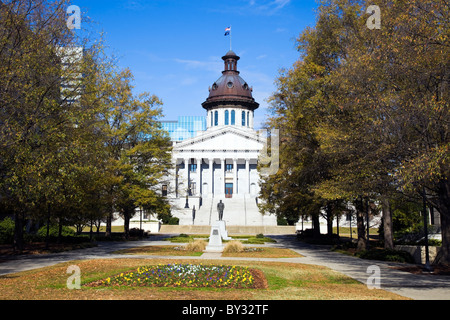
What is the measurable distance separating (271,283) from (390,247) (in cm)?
1528

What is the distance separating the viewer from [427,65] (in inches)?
653

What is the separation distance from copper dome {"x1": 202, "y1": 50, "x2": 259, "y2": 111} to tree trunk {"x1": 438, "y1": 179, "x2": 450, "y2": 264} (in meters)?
79.9

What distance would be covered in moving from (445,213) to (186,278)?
12.1 metres

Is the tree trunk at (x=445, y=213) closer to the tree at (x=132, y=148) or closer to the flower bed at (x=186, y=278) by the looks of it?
the flower bed at (x=186, y=278)

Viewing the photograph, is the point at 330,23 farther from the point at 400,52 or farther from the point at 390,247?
the point at 390,247

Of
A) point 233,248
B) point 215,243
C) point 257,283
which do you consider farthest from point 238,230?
point 257,283

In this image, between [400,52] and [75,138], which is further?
[75,138]

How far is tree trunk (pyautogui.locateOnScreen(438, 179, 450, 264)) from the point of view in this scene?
19062 millimetres

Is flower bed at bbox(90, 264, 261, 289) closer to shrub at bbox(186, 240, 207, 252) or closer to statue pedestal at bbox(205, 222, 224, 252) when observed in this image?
shrub at bbox(186, 240, 207, 252)

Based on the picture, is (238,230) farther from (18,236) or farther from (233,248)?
(18,236)

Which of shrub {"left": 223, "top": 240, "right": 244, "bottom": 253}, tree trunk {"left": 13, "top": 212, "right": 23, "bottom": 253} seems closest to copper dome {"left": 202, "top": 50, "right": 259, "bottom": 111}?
shrub {"left": 223, "top": 240, "right": 244, "bottom": 253}

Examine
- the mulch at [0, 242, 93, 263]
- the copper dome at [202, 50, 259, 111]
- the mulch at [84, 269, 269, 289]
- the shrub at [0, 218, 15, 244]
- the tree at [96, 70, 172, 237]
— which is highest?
the copper dome at [202, 50, 259, 111]

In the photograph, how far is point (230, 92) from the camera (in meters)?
99.6
